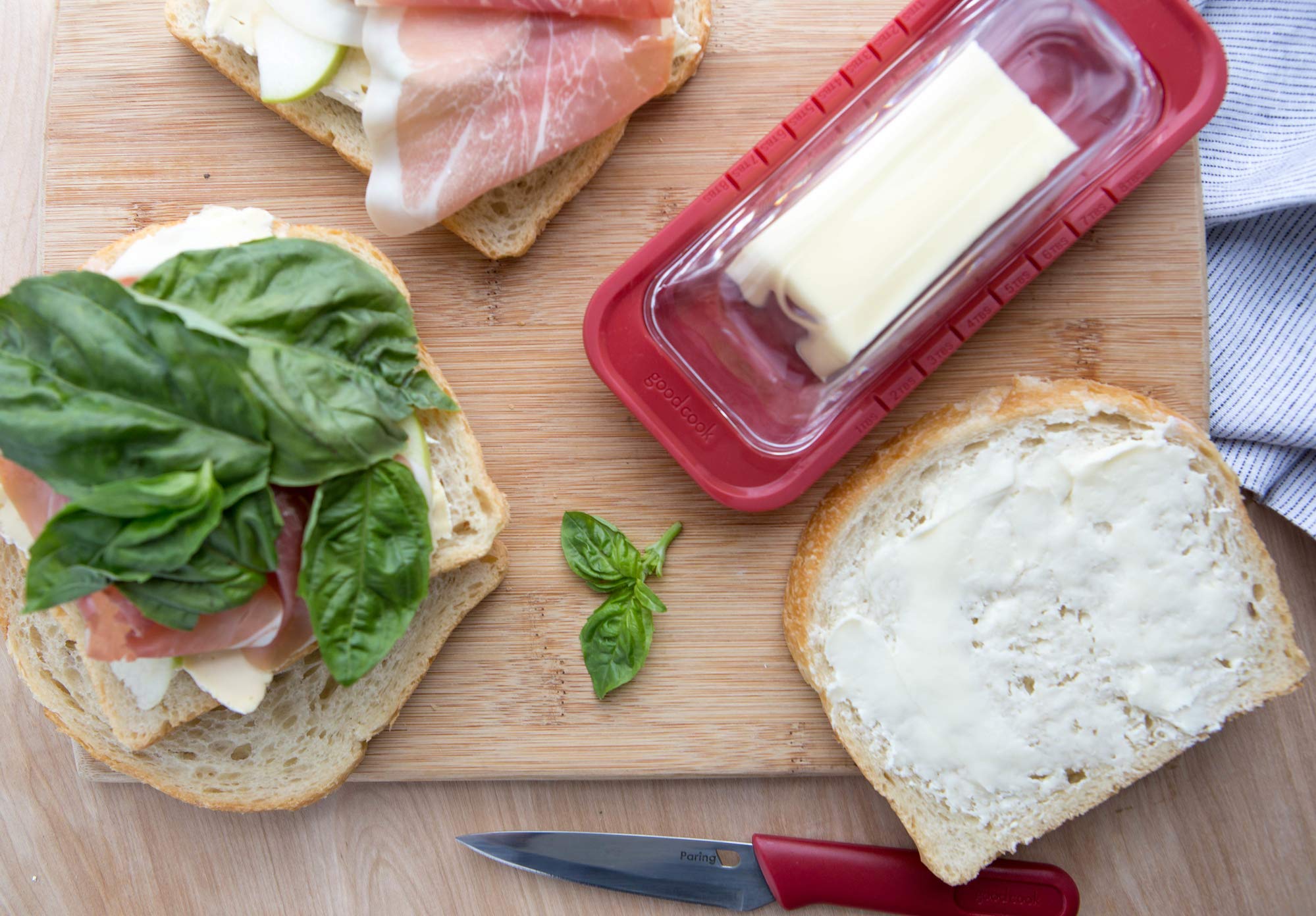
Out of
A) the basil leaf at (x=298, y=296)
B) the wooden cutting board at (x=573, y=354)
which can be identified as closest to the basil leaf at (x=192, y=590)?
the basil leaf at (x=298, y=296)

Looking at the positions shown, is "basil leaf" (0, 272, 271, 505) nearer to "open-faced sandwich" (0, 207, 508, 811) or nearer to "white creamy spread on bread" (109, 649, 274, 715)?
"open-faced sandwich" (0, 207, 508, 811)

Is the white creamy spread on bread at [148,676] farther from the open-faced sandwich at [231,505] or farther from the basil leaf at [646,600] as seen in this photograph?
the basil leaf at [646,600]

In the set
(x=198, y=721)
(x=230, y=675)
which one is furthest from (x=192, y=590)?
(x=198, y=721)

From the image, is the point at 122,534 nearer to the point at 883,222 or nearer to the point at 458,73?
the point at 458,73

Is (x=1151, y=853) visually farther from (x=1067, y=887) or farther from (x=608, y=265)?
(x=608, y=265)

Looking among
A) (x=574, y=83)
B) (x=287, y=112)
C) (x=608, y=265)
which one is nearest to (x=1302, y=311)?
(x=608, y=265)

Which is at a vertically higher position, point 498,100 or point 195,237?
point 498,100
